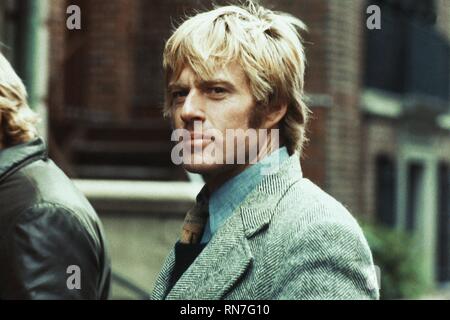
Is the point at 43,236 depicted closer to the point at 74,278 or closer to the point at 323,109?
the point at 74,278

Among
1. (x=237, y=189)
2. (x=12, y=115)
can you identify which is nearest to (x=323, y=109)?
(x=12, y=115)

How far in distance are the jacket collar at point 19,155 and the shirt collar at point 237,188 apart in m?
0.58

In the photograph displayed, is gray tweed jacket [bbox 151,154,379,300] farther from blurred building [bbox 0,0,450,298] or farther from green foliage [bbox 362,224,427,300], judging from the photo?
green foliage [bbox 362,224,427,300]

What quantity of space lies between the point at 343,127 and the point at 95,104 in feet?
8.28

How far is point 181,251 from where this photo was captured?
2.20 m

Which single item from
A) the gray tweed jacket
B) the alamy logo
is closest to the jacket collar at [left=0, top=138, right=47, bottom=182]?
the alamy logo

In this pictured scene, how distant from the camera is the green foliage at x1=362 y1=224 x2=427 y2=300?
870cm

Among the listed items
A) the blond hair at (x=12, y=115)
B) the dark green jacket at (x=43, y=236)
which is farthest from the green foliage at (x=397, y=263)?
the dark green jacket at (x=43, y=236)

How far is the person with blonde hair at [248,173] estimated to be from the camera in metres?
1.90

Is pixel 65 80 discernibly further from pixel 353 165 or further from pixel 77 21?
pixel 77 21

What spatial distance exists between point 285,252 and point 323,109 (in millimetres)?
7434

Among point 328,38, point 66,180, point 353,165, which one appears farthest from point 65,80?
point 66,180

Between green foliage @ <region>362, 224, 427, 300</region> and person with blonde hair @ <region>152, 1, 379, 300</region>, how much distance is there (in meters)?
6.57

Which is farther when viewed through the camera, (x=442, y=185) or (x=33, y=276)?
(x=442, y=185)
